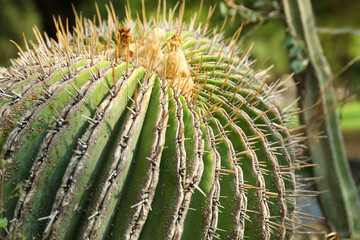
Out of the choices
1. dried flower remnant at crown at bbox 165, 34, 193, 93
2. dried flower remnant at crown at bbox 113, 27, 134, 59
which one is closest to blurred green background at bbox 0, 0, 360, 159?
dried flower remnant at crown at bbox 165, 34, 193, 93

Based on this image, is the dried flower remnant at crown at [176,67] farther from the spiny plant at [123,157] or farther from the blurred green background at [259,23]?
the blurred green background at [259,23]

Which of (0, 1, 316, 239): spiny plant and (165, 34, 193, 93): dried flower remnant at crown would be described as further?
(165, 34, 193, 93): dried flower remnant at crown

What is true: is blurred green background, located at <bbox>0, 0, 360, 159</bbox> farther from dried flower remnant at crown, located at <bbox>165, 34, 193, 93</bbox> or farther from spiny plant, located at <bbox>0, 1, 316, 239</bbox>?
spiny plant, located at <bbox>0, 1, 316, 239</bbox>

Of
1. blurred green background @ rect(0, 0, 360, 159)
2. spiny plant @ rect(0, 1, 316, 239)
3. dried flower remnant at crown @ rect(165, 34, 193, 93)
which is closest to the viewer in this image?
spiny plant @ rect(0, 1, 316, 239)

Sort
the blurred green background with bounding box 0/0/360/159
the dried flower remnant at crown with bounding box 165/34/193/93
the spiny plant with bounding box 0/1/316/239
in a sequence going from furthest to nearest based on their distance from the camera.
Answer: the blurred green background with bounding box 0/0/360/159
the dried flower remnant at crown with bounding box 165/34/193/93
the spiny plant with bounding box 0/1/316/239

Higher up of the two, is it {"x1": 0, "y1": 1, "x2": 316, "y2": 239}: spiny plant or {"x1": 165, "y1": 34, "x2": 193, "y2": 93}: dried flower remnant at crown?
{"x1": 165, "y1": 34, "x2": 193, "y2": 93}: dried flower remnant at crown

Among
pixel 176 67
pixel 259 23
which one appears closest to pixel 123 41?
pixel 176 67
